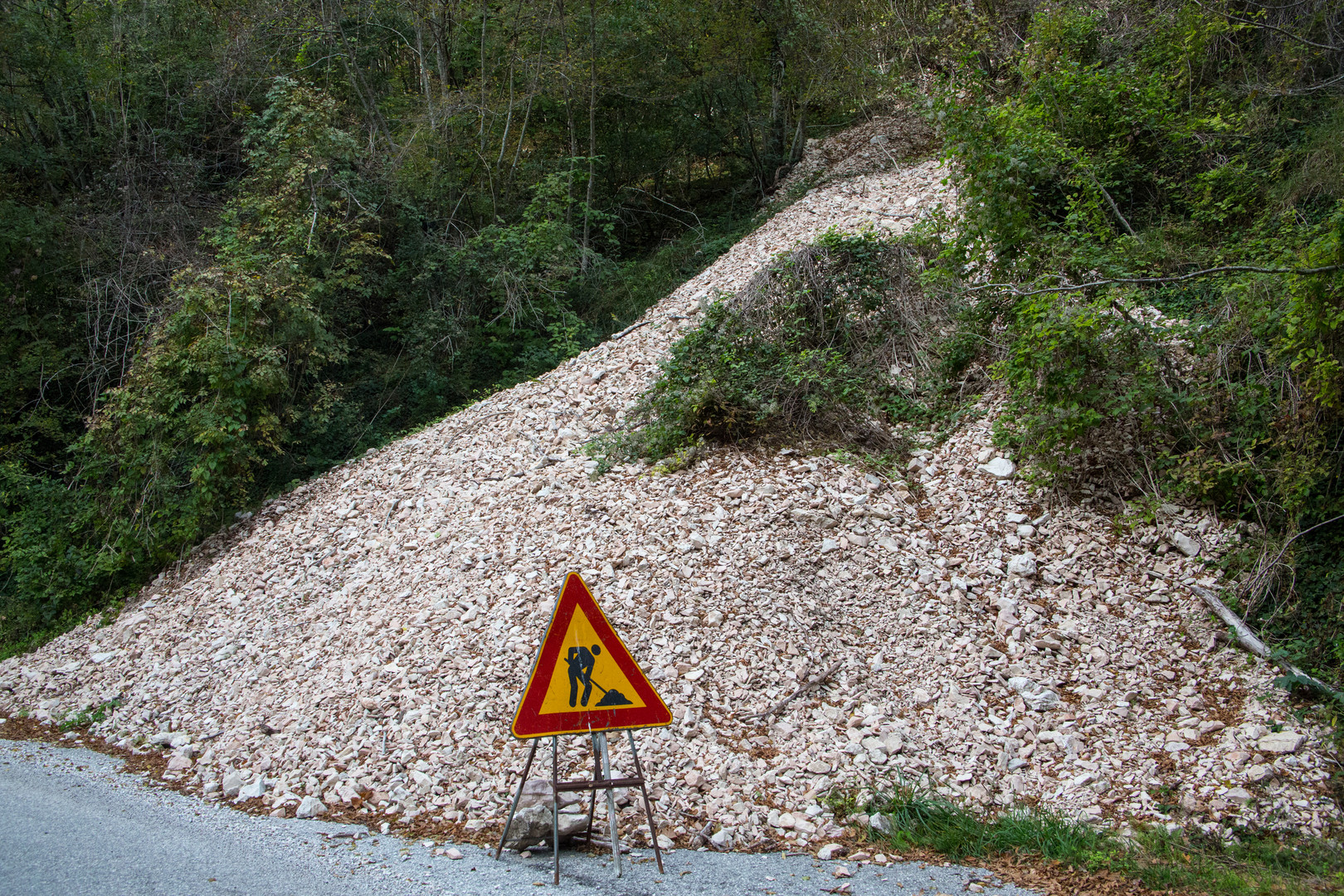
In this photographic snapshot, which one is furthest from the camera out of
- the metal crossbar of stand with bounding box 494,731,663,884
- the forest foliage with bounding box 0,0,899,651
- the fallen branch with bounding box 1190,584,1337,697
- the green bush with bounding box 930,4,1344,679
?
the forest foliage with bounding box 0,0,899,651

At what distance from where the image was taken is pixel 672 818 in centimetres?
391

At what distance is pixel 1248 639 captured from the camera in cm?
472

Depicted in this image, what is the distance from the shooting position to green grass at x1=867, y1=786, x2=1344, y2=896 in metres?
3.25

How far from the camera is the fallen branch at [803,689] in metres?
4.57

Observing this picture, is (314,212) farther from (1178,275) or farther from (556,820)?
(1178,275)

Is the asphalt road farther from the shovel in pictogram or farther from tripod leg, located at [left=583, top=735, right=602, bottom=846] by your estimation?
the shovel in pictogram

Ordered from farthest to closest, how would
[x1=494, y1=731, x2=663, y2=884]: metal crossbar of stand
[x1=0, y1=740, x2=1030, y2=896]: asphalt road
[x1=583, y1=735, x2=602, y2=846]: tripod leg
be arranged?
[x1=583, y1=735, x2=602, y2=846]: tripod leg, [x1=494, y1=731, x2=663, y2=884]: metal crossbar of stand, [x1=0, y1=740, x2=1030, y2=896]: asphalt road

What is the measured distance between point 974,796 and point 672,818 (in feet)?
5.05

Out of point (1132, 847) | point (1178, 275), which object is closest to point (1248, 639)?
point (1132, 847)

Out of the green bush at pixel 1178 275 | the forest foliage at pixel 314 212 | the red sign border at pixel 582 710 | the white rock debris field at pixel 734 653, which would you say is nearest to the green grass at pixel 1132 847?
the white rock debris field at pixel 734 653

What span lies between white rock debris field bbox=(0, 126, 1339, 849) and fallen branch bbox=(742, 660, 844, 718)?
2cm

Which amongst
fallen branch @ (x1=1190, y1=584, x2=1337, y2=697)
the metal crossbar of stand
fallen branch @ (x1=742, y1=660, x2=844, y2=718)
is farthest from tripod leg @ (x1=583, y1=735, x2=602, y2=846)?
fallen branch @ (x1=1190, y1=584, x2=1337, y2=697)

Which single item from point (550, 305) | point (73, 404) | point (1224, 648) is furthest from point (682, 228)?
point (1224, 648)

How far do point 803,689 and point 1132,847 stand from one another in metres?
1.76
